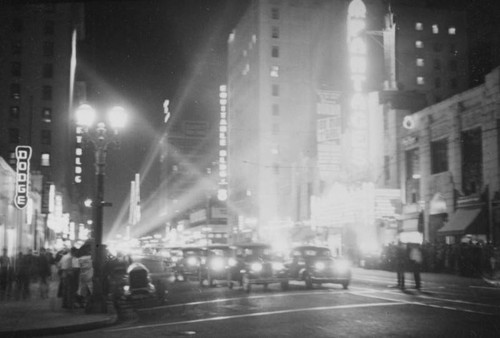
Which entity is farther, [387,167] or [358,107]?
[387,167]

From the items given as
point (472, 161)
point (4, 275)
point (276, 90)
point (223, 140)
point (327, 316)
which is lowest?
point (327, 316)

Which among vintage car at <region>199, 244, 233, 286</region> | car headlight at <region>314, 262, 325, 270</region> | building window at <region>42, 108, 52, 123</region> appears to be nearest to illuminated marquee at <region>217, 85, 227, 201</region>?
building window at <region>42, 108, 52, 123</region>

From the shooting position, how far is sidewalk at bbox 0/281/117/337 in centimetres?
1484

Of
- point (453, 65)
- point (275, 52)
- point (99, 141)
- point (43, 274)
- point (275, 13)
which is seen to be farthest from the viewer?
point (275, 13)

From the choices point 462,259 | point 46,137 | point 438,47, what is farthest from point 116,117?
point 438,47

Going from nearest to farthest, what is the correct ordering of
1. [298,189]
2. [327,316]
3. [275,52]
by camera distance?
[327,316], [298,189], [275,52]

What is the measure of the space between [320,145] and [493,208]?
23.8 m

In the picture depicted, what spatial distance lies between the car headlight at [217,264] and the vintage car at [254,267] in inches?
24.0

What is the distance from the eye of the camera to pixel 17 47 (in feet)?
310

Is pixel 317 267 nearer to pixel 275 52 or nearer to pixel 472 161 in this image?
pixel 472 161

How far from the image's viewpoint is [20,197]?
37.8 metres

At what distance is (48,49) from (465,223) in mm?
74786

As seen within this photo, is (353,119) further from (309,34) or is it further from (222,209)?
(222,209)

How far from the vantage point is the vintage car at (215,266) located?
30.6 m
